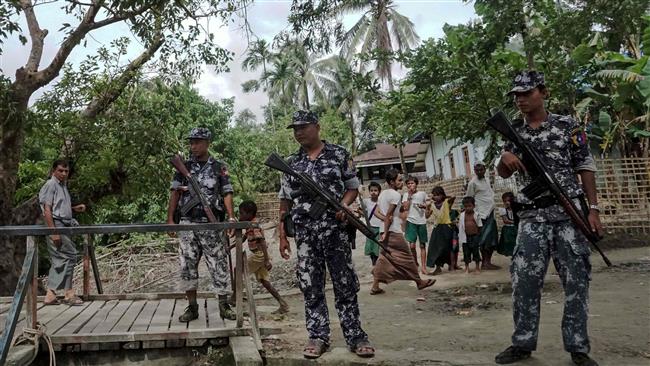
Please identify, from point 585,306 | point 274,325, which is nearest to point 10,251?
point 274,325

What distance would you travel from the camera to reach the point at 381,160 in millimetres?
37625

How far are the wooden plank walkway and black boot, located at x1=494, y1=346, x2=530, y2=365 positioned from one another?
1.92 meters

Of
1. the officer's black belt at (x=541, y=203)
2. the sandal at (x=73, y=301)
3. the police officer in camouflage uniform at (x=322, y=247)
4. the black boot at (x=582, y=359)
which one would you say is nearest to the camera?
the black boot at (x=582, y=359)

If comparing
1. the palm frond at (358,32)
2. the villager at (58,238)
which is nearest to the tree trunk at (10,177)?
the villager at (58,238)

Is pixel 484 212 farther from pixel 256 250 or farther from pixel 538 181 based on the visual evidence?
pixel 538 181

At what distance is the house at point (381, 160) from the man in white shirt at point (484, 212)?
27.0 m

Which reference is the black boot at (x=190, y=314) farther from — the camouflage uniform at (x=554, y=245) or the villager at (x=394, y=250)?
the camouflage uniform at (x=554, y=245)

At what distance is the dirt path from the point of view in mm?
3660

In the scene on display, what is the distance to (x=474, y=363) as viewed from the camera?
10.9 ft

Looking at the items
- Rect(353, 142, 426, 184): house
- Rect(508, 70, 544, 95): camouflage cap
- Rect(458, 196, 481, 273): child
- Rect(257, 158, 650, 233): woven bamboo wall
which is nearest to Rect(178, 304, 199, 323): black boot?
Rect(508, 70, 544, 95): camouflage cap

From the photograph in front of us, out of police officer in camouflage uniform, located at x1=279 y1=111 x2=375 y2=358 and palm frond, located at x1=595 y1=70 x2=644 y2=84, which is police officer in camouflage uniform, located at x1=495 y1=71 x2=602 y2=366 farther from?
palm frond, located at x1=595 y1=70 x2=644 y2=84

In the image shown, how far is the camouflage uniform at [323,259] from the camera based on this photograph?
3.63 m

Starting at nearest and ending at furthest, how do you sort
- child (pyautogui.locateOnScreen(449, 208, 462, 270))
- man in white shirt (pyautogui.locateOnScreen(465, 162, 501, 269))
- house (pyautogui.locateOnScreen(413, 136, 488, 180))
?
1. man in white shirt (pyautogui.locateOnScreen(465, 162, 501, 269))
2. child (pyautogui.locateOnScreen(449, 208, 462, 270))
3. house (pyautogui.locateOnScreen(413, 136, 488, 180))

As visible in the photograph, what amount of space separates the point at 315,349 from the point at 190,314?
5.29 feet
